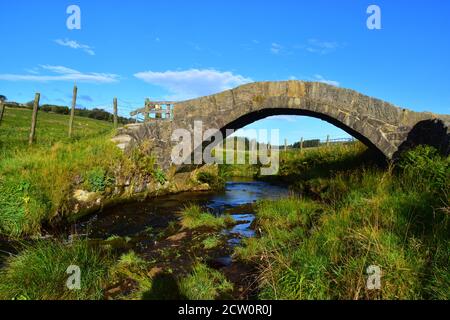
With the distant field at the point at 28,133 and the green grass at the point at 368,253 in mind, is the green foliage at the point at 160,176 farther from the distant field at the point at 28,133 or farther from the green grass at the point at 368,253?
the green grass at the point at 368,253

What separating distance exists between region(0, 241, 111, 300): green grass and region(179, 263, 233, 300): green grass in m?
1.15

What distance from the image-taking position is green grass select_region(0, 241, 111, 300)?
4.36 metres

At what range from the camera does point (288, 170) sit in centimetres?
2259

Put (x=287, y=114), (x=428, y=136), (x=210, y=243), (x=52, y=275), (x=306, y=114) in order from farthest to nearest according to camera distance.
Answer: (x=287, y=114), (x=306, y=114), (x=428, y=136), (x=210, y=243), (x=52, y=275)

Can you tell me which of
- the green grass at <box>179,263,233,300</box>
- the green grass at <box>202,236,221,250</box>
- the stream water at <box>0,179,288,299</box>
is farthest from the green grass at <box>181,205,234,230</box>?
the green grass at <box>179,263,233,300</box>

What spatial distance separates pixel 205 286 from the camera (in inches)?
186

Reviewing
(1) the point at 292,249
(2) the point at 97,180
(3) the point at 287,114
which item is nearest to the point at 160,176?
(2) the point at 97,180

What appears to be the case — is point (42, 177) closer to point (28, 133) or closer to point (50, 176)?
point (50, 176)

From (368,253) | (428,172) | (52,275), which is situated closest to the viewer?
(368,253)

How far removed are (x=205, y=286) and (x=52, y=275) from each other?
2.03 m

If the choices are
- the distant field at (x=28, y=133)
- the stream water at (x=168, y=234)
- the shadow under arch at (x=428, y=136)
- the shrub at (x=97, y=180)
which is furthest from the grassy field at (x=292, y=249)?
the distant field at (x=28, y=133)

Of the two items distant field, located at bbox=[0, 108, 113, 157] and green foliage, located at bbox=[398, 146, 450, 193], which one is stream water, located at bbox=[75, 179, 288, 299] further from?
distant field, located at bbox=[0, 108, 113, 157]
